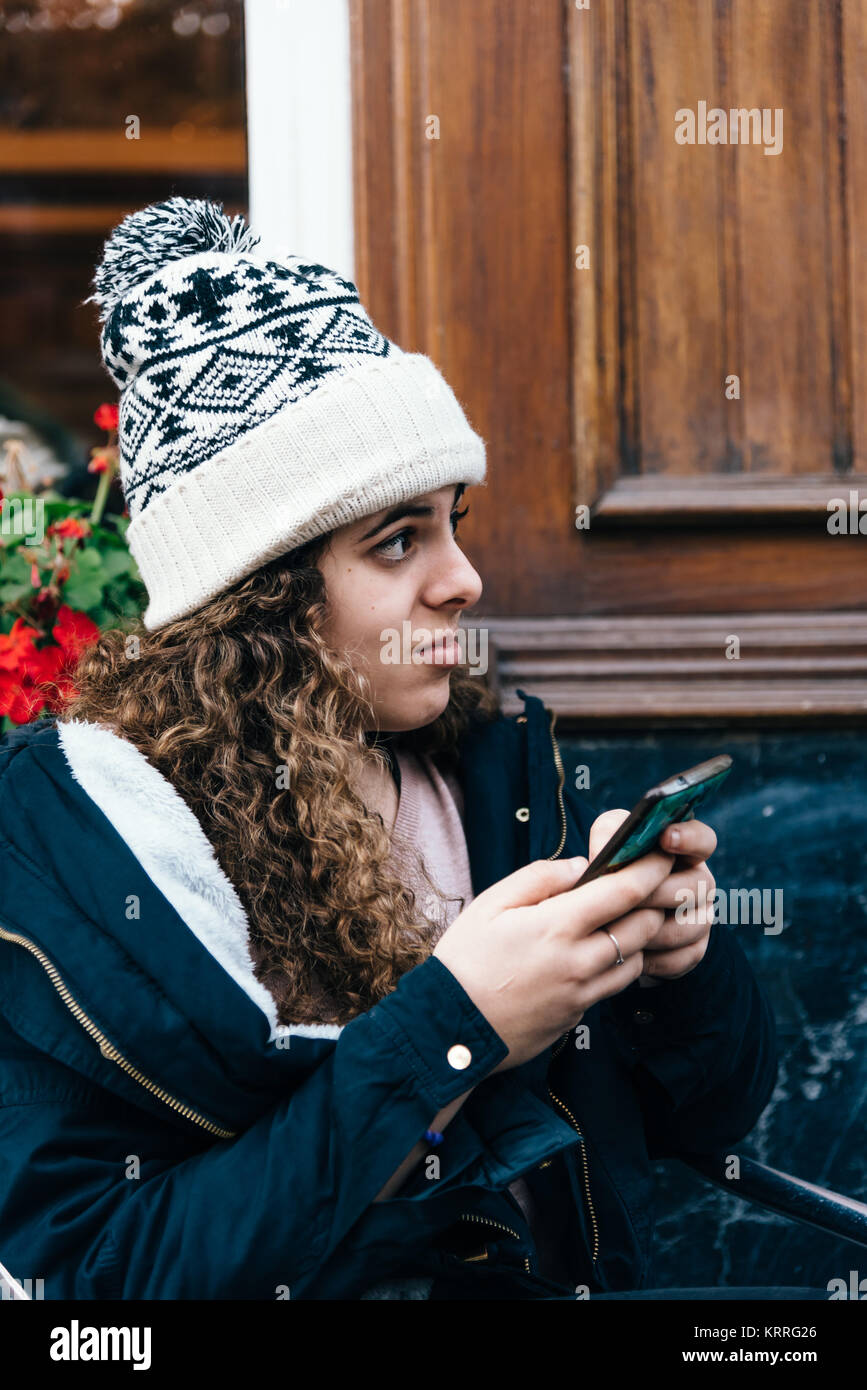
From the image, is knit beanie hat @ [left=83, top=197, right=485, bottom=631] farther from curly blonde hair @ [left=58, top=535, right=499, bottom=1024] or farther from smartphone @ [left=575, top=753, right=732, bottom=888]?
smartphone @ [left=575, top=753, right=732, bottom=888]

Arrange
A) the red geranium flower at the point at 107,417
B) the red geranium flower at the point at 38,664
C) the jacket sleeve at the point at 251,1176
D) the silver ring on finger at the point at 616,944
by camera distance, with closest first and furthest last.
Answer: the jacket sleeve at the point at 251,1176
the silver ring on finger at the point at 616,944
the red geranium flower at the point at 38,664
the red geranium flower at the point at 107,417

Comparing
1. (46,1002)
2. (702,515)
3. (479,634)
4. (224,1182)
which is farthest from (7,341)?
(224,1182)

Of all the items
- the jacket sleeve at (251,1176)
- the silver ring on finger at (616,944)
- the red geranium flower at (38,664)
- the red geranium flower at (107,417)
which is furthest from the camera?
the red geranium flower at (107,417)

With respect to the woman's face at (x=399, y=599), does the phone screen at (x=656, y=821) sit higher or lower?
lower

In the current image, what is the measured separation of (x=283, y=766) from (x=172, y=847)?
20cm

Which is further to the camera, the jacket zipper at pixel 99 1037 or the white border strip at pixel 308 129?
the white border strip at pixel 308 129

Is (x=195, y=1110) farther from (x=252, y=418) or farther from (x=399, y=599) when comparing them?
(x=252, y=418)

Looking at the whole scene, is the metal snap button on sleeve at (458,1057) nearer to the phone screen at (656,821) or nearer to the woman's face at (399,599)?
the phone screen at (656,821)

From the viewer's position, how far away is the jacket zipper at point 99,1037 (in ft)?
3.82

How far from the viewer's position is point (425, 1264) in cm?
125

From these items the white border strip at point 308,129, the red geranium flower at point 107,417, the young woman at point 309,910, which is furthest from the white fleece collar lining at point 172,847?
the white border strip at point 308,129

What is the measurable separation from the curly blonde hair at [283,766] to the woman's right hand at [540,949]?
19 centimetres

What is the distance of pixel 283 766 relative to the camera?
55.6 inches

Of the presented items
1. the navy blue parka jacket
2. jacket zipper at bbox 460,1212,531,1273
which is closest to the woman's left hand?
the navy blue parka jacket
